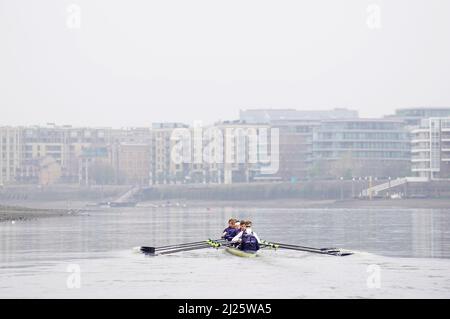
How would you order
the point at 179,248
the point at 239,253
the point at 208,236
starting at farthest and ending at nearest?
the point at 208,236
the point at 179,248
the point at 239,253

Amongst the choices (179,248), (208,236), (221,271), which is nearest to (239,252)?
(179,248)

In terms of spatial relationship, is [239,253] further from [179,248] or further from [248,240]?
[179,248]

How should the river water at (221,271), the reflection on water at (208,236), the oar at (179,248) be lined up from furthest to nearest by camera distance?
the reflection on water at (208,236), the oar at (179,248), the river water at (221,271)

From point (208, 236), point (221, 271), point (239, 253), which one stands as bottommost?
point (208, 236)

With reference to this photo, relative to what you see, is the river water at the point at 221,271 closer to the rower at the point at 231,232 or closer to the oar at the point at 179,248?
the oar at the point at 179,248

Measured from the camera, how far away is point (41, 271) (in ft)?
179

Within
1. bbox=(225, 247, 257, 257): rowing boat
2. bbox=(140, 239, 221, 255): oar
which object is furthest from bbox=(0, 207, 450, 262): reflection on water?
bbox=(225, 247, 257, 257): rowing boat

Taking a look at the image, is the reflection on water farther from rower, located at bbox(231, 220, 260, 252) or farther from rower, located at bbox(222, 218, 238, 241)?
rower, located at bbox(231, 220, 260, 252)

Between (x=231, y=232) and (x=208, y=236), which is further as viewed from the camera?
(x=208, y=236)

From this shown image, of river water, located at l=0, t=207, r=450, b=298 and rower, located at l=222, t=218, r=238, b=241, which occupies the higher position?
rower, located at l=222, t=218, r=238, b=241

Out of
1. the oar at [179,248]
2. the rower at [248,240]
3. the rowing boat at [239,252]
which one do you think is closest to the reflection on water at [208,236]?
the oar at [179,248]

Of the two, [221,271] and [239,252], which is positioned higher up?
[239,252]
